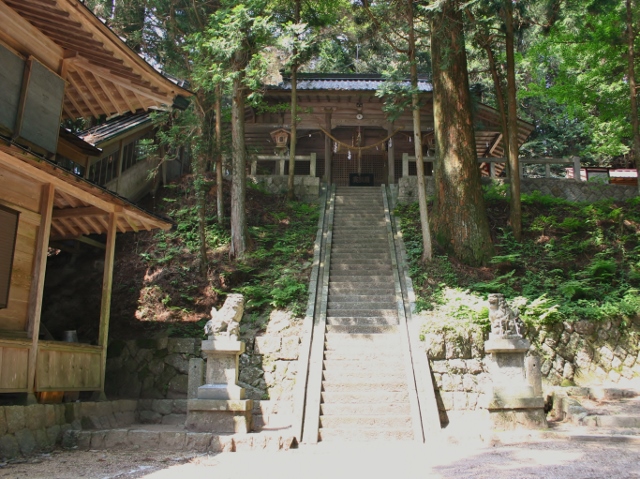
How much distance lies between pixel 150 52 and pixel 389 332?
559 inches

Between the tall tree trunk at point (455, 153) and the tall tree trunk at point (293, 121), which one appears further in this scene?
the tall tree trunk at point (293, 121)

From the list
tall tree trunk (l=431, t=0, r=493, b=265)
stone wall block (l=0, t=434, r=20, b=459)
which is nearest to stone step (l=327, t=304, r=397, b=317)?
tall tree trunk (l=431, t=0, r=493, b=265)

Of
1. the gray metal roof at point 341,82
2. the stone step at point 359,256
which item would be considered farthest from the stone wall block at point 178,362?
the gray metal roof at point 341,82

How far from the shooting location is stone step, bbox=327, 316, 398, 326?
38.1 feet

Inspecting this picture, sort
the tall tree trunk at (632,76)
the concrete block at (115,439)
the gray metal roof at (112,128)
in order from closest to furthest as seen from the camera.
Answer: the concrete block at (115,439) < the gray metal roof at (112,128) < the tall tree trunk at (632,76)

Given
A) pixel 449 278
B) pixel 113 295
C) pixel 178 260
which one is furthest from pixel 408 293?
pixel 113 295

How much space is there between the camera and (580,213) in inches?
633

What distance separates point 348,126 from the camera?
2339 cm

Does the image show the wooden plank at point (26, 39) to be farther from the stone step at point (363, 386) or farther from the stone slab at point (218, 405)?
the stone step at point (363, 386)

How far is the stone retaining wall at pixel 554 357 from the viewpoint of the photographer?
10234 millimetres

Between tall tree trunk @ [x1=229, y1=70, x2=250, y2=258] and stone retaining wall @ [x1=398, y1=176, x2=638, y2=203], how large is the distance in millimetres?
5711

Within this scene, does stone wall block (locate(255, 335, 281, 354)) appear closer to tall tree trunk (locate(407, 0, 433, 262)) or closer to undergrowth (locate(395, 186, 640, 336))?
undergrowth (locate(395, 186, 640, 336))

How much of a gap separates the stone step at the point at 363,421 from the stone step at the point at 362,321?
9.57ft

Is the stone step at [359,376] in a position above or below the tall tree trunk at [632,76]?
below
